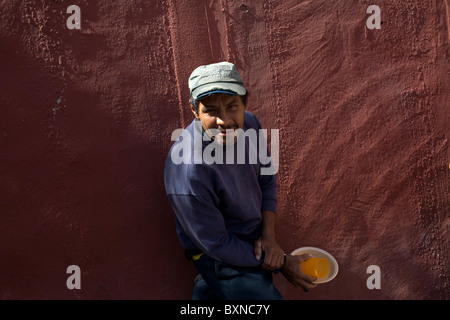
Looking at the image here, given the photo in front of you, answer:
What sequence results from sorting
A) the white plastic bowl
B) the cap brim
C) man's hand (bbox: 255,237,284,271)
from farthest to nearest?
the white plastic bowl
man's hand (bbox: 255,237,284,271)
the cap brim

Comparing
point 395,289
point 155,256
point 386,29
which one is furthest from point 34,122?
point 395,289

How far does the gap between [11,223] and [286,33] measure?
1511 mm

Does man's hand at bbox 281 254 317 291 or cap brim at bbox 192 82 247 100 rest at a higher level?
cap brim at bbox 192 82 247 100

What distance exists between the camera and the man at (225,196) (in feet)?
7.79

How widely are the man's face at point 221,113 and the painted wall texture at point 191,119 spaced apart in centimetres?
40

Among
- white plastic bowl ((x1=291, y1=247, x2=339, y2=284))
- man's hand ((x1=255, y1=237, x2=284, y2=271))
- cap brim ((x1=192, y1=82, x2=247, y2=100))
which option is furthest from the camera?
white plastic bowl ((x1=291, y1=247, x2=339, y2=284))

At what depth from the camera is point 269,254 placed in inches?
101

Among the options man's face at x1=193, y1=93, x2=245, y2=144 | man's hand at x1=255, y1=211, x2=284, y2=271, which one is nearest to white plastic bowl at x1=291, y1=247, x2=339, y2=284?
man's hand at x1=255, y1=211, x2=284, y2=271

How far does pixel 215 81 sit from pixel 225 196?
48 cm

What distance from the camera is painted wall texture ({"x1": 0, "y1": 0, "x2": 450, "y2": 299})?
8.47ft

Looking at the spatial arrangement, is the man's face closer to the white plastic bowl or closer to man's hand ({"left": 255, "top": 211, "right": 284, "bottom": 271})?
man's hand ({"left": 255, "top": 211, "right": 284, "bottom": 271})

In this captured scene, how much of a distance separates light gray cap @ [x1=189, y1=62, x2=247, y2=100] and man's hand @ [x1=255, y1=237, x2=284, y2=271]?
0.67 metres

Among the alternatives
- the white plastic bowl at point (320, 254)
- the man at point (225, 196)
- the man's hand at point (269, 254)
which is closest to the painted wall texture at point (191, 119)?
the white plastic bowl at point (320, 254)

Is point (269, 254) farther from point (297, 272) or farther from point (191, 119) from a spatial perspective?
point (191, 119)
